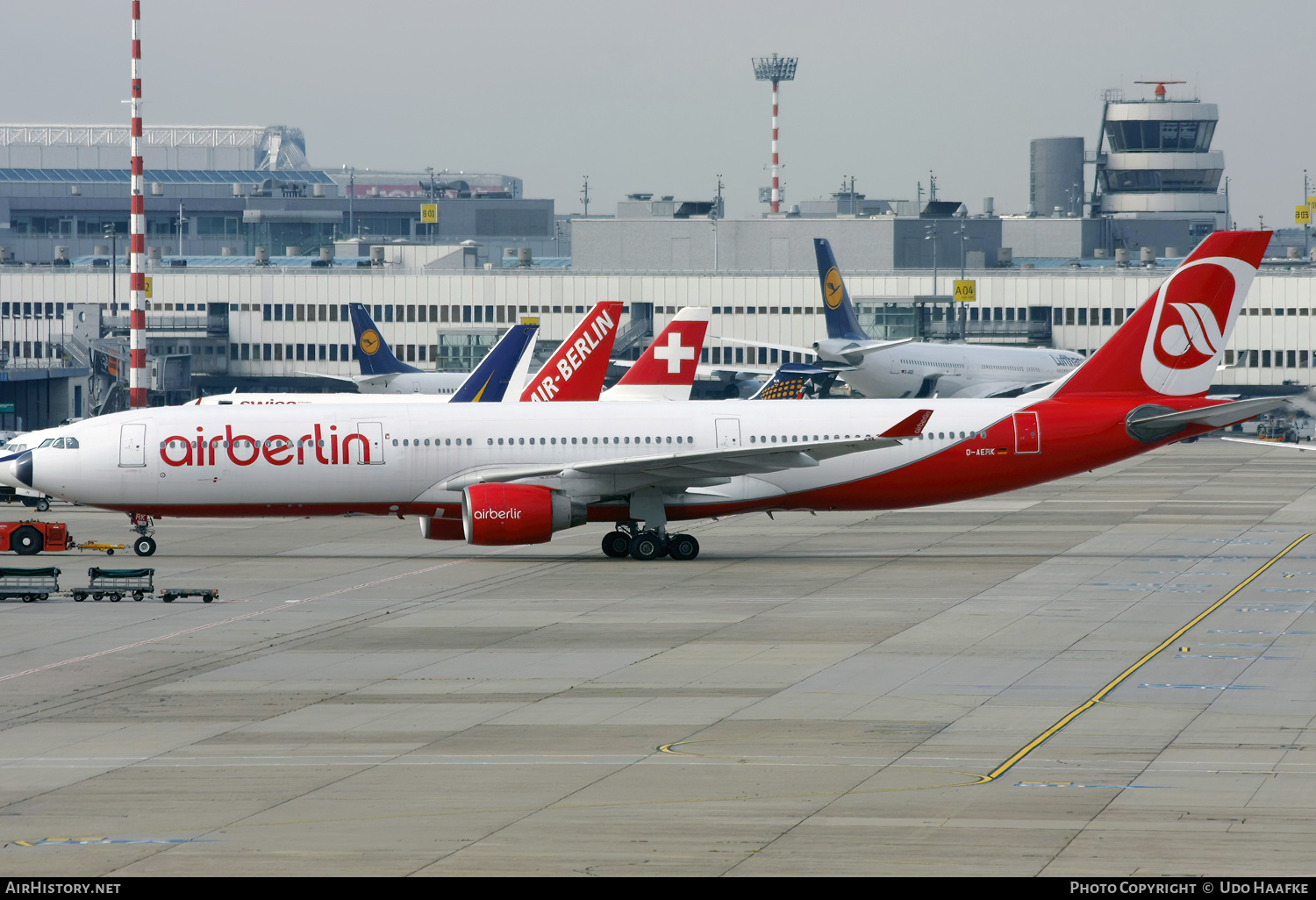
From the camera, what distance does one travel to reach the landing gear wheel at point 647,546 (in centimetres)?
4569

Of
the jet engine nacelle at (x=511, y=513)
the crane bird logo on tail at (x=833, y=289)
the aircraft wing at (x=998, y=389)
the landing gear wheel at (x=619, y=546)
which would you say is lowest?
the landing gear wheel at (x=619, y=546)

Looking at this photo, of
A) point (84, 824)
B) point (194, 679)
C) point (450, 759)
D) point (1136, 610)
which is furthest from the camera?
point (1136, 610)

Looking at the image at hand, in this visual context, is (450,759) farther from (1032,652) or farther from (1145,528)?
(1145,528)

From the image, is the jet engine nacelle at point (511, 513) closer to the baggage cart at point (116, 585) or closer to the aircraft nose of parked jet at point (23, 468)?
the baggage cart at point (116, 585)

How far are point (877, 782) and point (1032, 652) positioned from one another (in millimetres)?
10648

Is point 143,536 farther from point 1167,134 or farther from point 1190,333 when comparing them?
point 1167,134

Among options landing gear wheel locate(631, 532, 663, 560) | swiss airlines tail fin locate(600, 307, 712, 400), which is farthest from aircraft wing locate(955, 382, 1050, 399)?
landing gear wheel locate(631, 532, 663, 560)

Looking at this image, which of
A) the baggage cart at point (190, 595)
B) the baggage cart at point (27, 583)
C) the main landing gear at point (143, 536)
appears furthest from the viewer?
the main landing gear at point (143, 536)

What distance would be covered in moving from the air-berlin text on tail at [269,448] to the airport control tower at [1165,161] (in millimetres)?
142410

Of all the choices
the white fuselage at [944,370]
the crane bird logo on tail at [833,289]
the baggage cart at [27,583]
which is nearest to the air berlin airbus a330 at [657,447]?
the baggage cart at [27,583]

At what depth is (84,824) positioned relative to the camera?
19.4 meters

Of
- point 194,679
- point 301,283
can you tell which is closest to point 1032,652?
point 194,679

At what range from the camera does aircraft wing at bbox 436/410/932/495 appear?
43.8 metres

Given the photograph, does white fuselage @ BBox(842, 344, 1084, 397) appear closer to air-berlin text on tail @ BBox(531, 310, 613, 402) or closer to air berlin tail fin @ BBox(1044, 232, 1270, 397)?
air-berlin text on tail @ BBox(531, 310, 613, 402)
